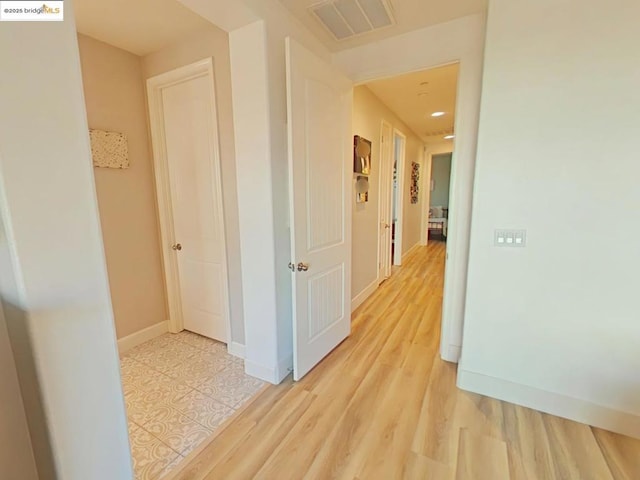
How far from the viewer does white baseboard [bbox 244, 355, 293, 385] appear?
6.86 ft

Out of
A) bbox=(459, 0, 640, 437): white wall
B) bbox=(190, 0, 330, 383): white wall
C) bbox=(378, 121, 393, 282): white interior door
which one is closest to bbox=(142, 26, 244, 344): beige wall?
bbox=(190, 0, 330, 383): white wall

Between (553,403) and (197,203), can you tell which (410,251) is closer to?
(553,403)

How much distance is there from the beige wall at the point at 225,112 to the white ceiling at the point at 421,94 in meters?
1.58

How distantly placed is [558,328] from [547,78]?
1.42 metres

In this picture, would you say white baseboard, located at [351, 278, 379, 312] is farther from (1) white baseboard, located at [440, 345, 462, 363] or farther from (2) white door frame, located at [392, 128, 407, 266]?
(2) white door frame, located at [392, 128, 407, 266]

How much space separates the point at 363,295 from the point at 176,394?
89.6 inches

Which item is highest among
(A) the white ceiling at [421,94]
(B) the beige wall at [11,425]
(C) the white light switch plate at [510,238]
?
→ (A) the white ceiling at [421,94]

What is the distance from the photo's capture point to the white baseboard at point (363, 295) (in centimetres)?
340

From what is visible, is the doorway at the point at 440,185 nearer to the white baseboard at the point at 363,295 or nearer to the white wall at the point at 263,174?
the white baseboard at the point at 363,295

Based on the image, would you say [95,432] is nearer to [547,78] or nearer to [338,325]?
[338,325]

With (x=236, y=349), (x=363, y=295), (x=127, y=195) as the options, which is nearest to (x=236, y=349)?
(x=236, y=349)

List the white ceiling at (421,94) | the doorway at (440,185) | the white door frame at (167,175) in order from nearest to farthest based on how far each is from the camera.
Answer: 1. the white door frame at (167,175)
2. the white ceiling at (421,94)
3. the doorway at (440,185)

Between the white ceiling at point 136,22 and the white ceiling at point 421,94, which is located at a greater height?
the white ceiling at point 421,94

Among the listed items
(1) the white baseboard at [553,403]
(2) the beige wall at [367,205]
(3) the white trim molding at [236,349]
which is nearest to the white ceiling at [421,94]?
(2) the beige wall at [367,205]
